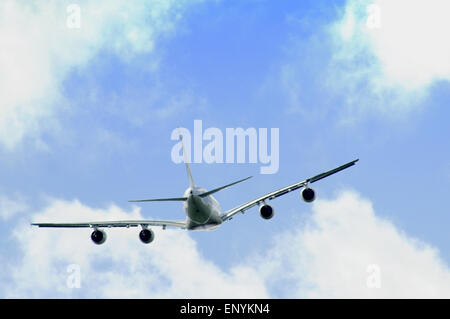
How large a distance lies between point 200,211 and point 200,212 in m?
0.16

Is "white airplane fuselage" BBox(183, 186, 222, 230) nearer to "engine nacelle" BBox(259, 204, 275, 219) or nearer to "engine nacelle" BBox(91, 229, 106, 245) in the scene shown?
"engine nacelle" BBox(259, 204, 275, 219)

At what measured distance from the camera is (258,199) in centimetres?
8950

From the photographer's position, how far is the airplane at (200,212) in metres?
82.2

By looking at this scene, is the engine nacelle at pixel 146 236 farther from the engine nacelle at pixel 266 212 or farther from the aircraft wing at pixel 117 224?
the engine nacelle at pixel 266 212

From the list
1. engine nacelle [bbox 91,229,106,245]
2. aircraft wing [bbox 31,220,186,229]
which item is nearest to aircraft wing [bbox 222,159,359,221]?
aircraft wing [bbox 31,220,186,229]

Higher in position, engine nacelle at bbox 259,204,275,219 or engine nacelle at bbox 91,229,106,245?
engine nacelle at bbox 91,229,106,245

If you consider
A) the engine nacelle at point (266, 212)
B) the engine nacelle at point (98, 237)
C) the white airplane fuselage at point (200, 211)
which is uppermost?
the engine nacelle at point (98, 237)

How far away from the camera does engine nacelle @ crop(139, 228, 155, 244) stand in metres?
92.8

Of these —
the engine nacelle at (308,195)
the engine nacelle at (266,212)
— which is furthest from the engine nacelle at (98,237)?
the engine nacelle at (308,195)
